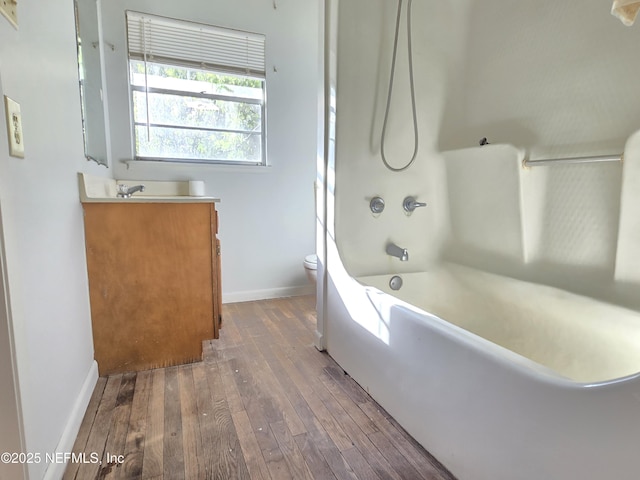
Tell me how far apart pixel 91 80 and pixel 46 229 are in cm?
143

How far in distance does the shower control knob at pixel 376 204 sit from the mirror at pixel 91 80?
1.53m

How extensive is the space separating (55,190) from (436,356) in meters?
1.50

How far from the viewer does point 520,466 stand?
2.96 ft

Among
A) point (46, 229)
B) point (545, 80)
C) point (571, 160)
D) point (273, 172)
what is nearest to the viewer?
point (46, 229)

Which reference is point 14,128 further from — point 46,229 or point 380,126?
point 380,126

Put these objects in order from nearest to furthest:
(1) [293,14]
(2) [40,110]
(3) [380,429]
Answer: (2) [40,110]
(3) [380,429]
(1) [293,14]

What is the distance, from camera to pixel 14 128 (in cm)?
91

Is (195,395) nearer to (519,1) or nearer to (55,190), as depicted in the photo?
(55,190)

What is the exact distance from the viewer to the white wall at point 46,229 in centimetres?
90

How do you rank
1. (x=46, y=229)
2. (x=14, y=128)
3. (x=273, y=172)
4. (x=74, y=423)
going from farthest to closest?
(x=273, y=172) < (x=74, y=423) < (x=46, y=229) < (x=14, y=128)

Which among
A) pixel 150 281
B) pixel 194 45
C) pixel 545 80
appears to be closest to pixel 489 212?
pixel 545 80

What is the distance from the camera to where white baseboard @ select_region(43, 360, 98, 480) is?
1.09 meters

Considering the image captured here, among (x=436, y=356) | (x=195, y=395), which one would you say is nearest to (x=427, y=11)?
(x=436, y=356)

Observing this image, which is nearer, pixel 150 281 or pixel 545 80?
pixel 545 80
